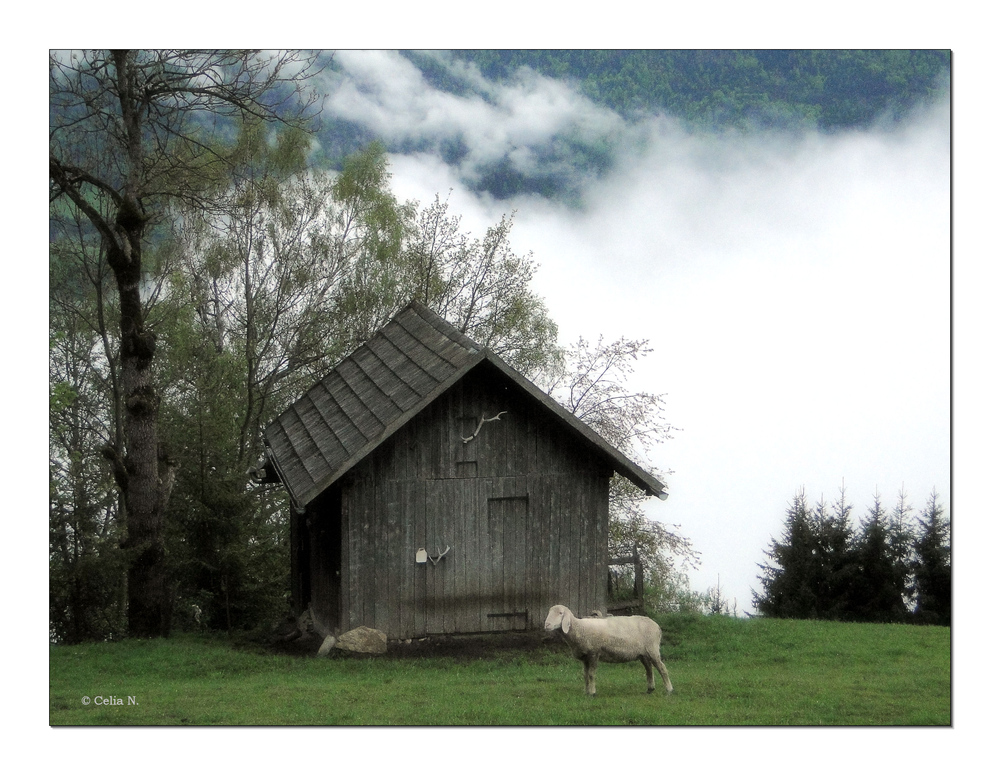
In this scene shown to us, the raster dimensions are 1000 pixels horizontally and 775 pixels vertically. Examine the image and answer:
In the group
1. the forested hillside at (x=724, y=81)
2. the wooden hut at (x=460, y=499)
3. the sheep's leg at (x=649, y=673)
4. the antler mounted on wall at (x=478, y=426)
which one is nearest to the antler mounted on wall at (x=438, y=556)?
the wooden hut at (x=460, y=499)

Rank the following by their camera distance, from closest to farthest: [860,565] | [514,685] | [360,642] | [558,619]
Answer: [558,619] → [514,685] → [360,642] → [860,565]

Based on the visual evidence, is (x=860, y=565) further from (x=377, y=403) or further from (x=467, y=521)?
(x=377, y=403)

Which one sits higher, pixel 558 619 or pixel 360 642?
pixel 558 619

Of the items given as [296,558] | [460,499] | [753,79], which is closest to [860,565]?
[460,499]

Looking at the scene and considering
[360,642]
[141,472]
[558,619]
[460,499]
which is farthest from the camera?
[141,472]

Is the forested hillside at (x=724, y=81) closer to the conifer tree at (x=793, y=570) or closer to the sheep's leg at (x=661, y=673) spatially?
the conifer tree at (x=793, y=570)

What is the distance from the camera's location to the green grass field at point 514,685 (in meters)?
9.00

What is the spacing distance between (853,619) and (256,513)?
7.73m

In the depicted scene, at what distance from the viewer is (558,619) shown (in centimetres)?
883

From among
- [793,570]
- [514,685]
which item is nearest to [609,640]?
[514,685]

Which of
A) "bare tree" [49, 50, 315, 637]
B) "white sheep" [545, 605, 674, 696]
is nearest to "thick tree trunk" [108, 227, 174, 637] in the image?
"bare tree" [49, 50, 315, 637]

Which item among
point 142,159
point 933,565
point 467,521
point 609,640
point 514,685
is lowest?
point 514,685

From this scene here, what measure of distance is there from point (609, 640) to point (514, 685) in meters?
1.26

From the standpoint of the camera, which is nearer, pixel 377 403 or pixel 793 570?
pixel 377 403
